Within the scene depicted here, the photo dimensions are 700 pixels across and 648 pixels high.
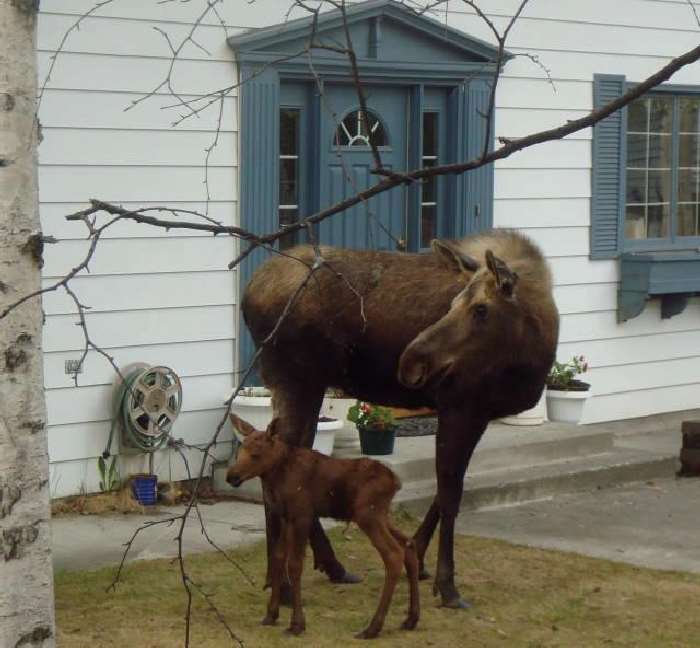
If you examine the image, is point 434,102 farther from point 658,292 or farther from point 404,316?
point 404,316

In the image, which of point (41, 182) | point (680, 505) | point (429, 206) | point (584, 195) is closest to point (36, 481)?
point (41, 182)

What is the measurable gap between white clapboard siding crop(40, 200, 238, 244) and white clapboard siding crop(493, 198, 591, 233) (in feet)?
8.25

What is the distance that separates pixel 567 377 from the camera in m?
11.4

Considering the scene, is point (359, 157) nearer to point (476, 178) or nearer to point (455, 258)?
point (476, 178)

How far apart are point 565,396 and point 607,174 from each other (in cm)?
199

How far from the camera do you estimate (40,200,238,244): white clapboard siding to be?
862 centimetres

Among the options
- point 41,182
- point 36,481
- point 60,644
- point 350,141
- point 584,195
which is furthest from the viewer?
point 584,195

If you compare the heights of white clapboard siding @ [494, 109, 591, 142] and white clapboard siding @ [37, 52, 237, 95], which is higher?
white clapboard siding @ [37, 52, 237, 95]

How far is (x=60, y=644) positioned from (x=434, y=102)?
5.94 meters

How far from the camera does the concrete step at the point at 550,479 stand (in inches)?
357

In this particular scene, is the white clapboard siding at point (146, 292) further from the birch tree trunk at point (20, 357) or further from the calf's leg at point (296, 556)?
the birch tree trunk at point (20, 357)

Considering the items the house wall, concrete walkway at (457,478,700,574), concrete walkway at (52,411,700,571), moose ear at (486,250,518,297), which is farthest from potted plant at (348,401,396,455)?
moose ear at (486,250,518,297)

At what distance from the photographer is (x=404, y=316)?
7.01m

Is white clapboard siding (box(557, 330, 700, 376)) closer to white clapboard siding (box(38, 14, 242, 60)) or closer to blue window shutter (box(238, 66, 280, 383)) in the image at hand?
blue window shutter (box(238, 66, 280, 383))
